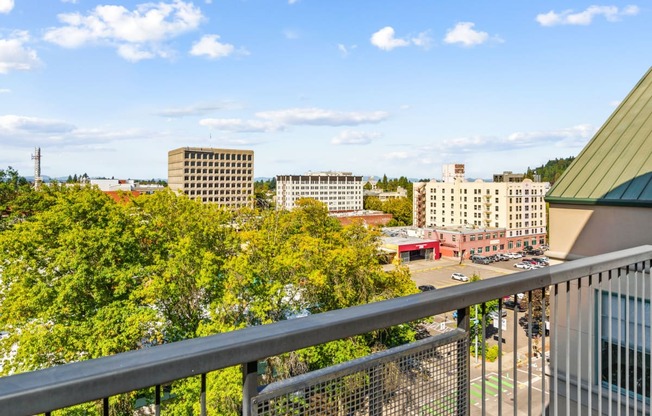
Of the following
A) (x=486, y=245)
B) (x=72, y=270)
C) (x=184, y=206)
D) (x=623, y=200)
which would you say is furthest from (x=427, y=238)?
(x=623, y=200)

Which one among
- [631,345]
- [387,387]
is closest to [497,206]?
[631,345]

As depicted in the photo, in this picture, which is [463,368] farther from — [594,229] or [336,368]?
[594,229]

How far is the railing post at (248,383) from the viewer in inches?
49.1

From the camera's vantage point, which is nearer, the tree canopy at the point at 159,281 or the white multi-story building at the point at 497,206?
the tree canopy at the point at 159,281

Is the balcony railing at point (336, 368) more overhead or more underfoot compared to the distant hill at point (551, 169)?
more underfoot

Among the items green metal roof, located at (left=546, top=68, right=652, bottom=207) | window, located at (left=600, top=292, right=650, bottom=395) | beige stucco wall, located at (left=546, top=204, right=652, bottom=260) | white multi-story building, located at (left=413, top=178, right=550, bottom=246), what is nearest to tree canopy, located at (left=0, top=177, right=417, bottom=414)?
beige stucco wall, located at (left=546, top=204, right=652, bottom=260)

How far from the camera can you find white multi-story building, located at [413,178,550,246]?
5631 centimetres

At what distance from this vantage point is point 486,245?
52.7m

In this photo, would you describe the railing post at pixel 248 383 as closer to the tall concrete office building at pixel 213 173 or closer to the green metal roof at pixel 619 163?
the green metal roof at pixel 619 163

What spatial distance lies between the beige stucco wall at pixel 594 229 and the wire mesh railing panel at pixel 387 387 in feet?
16.5

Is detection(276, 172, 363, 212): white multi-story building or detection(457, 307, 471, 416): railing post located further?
detection(276, 172, 363, 212): white multi-story building

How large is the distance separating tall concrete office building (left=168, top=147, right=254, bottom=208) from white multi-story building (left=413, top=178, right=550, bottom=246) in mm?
39672

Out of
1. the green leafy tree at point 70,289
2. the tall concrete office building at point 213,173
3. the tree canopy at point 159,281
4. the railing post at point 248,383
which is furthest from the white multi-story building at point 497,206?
the railing post at point 248,383

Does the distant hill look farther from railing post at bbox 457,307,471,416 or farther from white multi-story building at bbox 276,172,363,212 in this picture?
railing post at bbox 457,307,471,416
